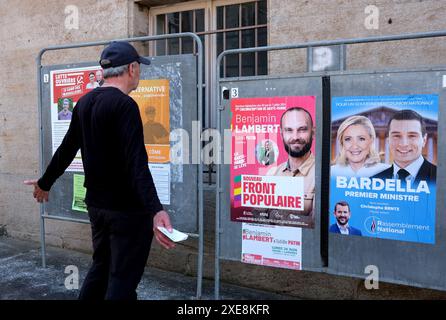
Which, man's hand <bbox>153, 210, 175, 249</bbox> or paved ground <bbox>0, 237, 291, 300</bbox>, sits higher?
man's hand <bbox>153, 210, 175, 249</bbox>

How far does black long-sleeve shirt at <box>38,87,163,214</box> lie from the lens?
8.64 feet

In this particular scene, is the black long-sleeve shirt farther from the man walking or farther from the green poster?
the green poster

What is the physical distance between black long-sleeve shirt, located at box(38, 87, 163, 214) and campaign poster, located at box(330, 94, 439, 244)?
55.9 inches

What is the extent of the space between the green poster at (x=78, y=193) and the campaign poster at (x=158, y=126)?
93 cm

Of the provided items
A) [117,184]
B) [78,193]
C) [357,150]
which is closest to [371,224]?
[357,150]

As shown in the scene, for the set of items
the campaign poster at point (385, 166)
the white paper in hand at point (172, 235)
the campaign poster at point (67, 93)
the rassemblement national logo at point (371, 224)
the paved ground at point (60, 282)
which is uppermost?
the campaign poster at point (67, 93)

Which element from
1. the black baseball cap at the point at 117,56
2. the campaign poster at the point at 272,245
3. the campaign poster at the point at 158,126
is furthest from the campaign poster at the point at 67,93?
the campaign poster at the point at 272,245

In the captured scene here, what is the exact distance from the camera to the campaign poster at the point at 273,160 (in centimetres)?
346

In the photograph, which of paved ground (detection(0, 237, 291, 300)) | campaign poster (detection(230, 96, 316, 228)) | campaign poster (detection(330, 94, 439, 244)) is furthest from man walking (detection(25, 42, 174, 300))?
paved ground (detection(0, 237, 291, 300))

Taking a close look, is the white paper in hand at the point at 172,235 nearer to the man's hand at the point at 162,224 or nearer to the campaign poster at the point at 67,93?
the man's hand at the point at 162,224

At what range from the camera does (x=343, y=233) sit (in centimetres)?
335
